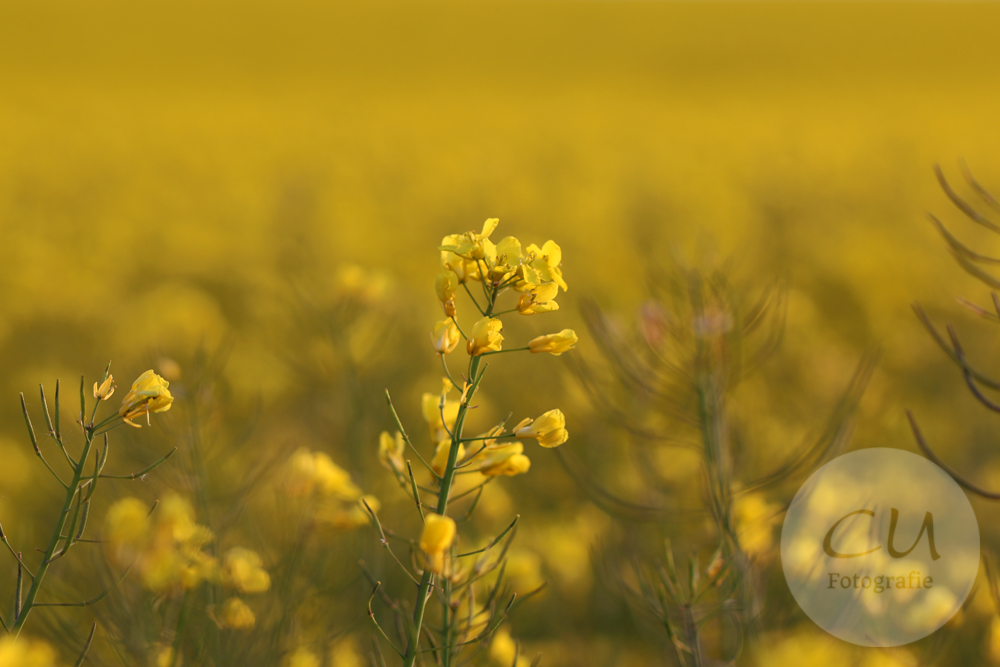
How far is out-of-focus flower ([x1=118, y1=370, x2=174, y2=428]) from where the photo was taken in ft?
3.88

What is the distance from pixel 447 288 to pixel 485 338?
12 cm

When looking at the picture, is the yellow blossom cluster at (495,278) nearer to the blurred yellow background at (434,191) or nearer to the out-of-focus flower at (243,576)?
the blurred yellow background at (434,191)

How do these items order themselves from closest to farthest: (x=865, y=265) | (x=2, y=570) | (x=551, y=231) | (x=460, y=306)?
(x=2, y=570) → (x=865, y=265) → (x=460, y=306) → (x=551, y=231)

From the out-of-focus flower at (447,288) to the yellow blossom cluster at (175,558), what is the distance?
0.93m

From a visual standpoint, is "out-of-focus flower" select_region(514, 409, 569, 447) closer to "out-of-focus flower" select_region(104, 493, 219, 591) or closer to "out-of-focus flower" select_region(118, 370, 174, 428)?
"out-of-focus flower" select_region(118, 370, 174, 428)

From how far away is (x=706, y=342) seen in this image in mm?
1888

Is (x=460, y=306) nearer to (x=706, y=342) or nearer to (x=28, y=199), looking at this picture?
(x=706, y=342)

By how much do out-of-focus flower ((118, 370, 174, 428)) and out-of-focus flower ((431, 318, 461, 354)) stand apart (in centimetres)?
48

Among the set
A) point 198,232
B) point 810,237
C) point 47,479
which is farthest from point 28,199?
point 810,237

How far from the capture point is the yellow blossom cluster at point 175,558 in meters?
1.58

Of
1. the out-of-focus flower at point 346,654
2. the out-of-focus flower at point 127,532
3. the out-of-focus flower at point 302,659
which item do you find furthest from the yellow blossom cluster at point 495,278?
the out-of-focus flower at point 346,654

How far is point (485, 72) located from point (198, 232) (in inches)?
888

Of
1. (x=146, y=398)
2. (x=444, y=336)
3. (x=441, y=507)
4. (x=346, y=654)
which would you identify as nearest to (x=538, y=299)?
(x=444, y=336)

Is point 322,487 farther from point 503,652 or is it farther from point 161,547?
point 503,652
